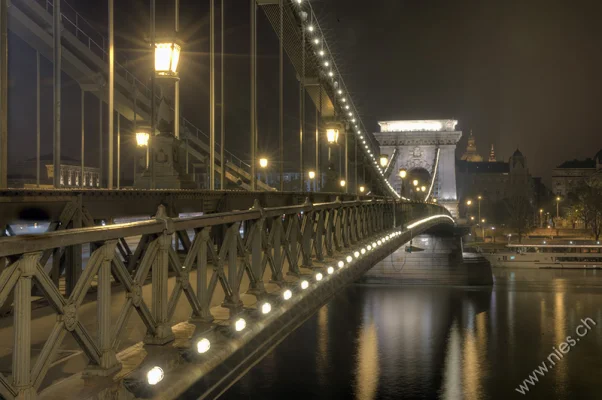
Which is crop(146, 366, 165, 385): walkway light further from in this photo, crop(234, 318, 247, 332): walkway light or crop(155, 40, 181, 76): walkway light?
crop(155, 40, 181, 76): walkway light

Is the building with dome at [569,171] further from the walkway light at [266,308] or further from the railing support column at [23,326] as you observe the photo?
the railing support column at [23,326]

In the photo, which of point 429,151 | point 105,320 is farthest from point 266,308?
point 429,151

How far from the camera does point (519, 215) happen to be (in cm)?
8800

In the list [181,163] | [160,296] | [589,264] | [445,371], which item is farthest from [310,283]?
[589,264]

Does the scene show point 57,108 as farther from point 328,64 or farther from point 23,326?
point 328,64

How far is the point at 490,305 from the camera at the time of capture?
40688 millimetres

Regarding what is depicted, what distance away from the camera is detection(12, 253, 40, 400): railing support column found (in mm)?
2850

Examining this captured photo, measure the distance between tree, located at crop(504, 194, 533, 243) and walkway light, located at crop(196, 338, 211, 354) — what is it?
80.6 metres

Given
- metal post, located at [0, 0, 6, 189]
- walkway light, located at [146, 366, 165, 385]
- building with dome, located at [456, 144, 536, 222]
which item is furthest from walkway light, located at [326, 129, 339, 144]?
building with dome, located at [456, 144, 536, 222]

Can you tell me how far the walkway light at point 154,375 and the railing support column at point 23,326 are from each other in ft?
3.36

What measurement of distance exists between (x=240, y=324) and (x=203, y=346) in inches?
39.2

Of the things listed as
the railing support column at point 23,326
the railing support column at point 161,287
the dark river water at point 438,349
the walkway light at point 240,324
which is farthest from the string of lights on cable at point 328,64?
the railing support column at point 23,326

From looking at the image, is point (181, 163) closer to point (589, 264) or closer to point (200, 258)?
point (200, 258)

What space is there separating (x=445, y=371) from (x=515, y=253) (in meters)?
36.9
